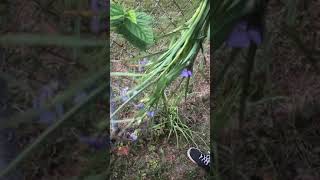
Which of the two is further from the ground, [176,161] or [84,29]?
[84,29]

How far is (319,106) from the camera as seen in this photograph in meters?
0.76

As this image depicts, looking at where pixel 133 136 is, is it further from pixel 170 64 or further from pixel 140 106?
pixel 170 64


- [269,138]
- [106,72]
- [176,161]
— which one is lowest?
[176,161]

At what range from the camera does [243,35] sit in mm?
670

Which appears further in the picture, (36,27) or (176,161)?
(176,161)

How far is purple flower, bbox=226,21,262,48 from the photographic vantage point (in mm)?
665

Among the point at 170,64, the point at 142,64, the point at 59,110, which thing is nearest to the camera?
the point at 59,110

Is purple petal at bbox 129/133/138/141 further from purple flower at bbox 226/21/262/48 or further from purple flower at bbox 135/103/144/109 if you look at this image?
purple flower at bbox 226/21/262/48

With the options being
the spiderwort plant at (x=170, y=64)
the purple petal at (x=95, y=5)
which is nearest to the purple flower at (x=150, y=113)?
the spiderwort plant at (x=170, y=64)

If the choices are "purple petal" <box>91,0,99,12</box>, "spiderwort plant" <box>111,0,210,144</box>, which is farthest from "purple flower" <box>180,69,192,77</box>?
"purple petal" <box>91,0,99,12</box>

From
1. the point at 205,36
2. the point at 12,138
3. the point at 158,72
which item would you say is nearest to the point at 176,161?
the point at 158,72

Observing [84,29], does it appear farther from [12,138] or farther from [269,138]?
[269,138]

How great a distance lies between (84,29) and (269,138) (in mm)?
320

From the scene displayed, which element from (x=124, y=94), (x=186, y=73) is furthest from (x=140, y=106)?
(x=186, y=73)
